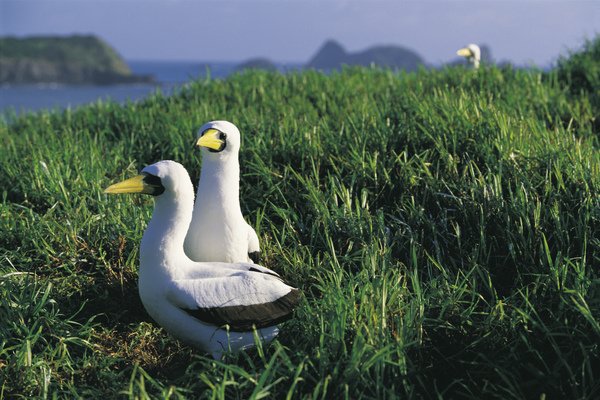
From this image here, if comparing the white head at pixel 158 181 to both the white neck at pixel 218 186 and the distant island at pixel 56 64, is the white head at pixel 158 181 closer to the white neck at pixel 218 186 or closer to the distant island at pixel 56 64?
the white neck at pixel 218 186

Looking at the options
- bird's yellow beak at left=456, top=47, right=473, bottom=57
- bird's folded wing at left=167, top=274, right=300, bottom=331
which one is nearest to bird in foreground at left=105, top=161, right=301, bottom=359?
bird's folded wing at left=167, top=274, right=300, bottom=331

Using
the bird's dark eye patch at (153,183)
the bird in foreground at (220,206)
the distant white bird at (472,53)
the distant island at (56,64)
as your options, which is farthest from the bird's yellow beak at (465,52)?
the distant island at (56,64)

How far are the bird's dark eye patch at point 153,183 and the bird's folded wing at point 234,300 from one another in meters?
0.45

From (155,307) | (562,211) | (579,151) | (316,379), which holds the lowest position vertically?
(316,379)

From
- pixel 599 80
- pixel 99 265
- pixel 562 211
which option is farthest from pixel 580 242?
pixel 599 80

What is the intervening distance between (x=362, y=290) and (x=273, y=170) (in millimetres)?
2077

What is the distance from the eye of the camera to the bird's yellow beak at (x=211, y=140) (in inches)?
138

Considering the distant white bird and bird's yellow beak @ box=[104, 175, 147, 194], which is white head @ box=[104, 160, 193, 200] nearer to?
bird's yellow beak @ box=[104, 175, 147, 194]

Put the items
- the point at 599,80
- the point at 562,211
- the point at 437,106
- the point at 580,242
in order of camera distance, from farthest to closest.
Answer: the point at 599,80 < the point at 437,106 < the point at 562,211 < the point at 580,242

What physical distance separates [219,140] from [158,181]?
1.64ft

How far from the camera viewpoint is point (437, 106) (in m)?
5.88

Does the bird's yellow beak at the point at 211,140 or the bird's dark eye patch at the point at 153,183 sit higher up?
the bird's yellow beak at the point at 211,140

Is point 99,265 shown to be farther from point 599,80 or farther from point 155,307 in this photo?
point 599,80

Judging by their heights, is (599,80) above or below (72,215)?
above
